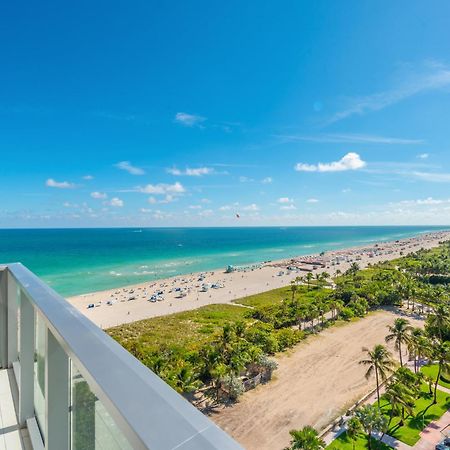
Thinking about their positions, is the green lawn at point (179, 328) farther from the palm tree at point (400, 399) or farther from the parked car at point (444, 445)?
the parked car at point (444, 445)

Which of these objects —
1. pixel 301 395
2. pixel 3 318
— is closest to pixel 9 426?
pixel 3 318

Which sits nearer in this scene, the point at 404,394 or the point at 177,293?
the point at 404,394

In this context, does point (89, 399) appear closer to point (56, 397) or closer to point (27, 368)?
point (56, 397)

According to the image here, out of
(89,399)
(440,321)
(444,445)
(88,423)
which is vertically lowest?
(444,445)

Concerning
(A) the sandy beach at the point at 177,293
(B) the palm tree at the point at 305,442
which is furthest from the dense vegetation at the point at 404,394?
(A) the sandy beach at the point at 177,293

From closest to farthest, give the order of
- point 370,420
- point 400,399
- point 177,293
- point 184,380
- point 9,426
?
point 9,426, point 370,420, point 400,399, point 184,380, point 177,293

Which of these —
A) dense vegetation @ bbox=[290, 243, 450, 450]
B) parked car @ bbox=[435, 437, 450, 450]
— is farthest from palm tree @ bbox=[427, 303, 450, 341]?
parked car @ bbox=[435, 437, 450, 450]

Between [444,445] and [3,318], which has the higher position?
[3,318]
